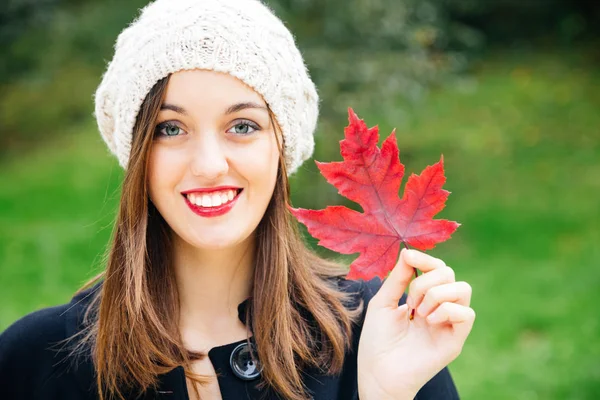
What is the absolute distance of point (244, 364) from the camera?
215 centimetres

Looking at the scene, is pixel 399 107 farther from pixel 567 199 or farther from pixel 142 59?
pixel 142 59

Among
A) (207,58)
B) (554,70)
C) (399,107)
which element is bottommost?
(207,58)

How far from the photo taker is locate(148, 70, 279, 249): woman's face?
1968 millimetres

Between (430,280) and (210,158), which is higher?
(210,158)

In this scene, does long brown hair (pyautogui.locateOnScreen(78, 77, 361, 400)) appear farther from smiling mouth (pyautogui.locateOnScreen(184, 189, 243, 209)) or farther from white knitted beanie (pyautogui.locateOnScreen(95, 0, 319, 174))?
smiling mouth (pyautogui.locateOnScreen(184, 189, 243, 209))

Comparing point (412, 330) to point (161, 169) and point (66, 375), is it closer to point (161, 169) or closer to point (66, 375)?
point (161, 169)

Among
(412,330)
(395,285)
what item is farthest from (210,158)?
(412,330)

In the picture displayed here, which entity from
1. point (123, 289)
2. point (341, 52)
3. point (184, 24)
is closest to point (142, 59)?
point (184, 24)

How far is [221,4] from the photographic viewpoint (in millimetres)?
2068

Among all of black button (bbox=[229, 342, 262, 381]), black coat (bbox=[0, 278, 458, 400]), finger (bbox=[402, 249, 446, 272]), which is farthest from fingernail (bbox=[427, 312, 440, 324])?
black button (bbox=[229, 342, 262, 381])

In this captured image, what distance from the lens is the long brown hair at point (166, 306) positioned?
6.84 feet

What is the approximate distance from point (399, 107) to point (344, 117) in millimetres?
1953

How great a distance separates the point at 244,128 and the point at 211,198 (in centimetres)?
22

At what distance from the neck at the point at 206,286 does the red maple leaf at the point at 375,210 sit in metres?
0.60
